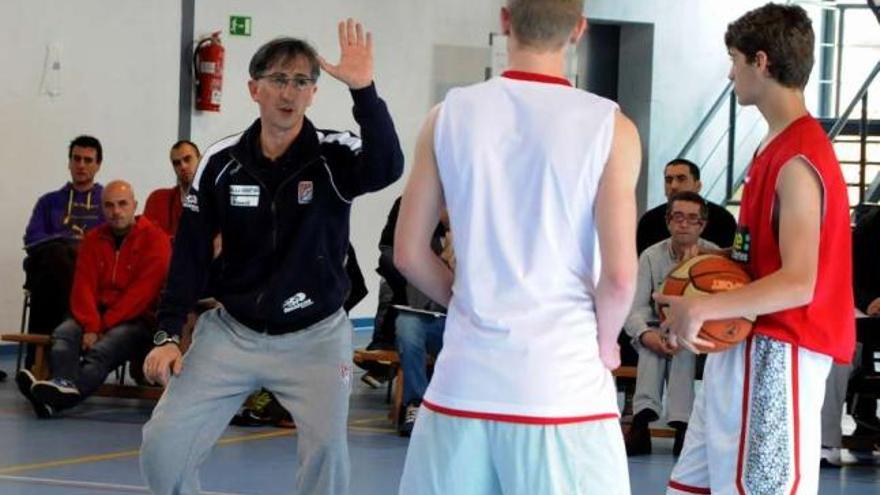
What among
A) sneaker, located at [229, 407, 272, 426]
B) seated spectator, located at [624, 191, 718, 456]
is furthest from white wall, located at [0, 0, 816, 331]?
seated spectator, located at [624, 191, 718, 456]

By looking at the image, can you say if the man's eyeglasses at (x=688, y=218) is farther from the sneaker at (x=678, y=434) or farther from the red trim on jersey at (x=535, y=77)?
the red trim on jersey at (x=535, y=77)

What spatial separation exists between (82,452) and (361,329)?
312 inches

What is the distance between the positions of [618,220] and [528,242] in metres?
0.17

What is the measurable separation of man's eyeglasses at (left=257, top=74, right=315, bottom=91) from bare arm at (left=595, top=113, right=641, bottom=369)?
1.87m

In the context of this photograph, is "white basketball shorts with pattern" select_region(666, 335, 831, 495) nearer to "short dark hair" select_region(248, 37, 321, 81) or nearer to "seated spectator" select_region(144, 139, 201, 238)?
"short dark hair" select_region(248, 37, 321, 81)

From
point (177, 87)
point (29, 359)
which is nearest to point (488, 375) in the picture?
point (29, 359)

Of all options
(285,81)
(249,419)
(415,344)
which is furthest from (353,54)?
(249,419)

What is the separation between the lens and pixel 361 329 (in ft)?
51.7

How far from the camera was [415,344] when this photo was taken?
361 inches

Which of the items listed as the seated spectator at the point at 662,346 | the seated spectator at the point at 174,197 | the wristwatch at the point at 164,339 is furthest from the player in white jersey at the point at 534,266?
the seated spectator at the point at 174,197

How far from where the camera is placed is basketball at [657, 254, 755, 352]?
3.72m

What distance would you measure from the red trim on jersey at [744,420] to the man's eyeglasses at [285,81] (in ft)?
5.34

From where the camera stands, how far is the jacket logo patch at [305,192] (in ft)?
15.8

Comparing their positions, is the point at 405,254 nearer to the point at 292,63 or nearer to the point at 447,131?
the point at 447,131
